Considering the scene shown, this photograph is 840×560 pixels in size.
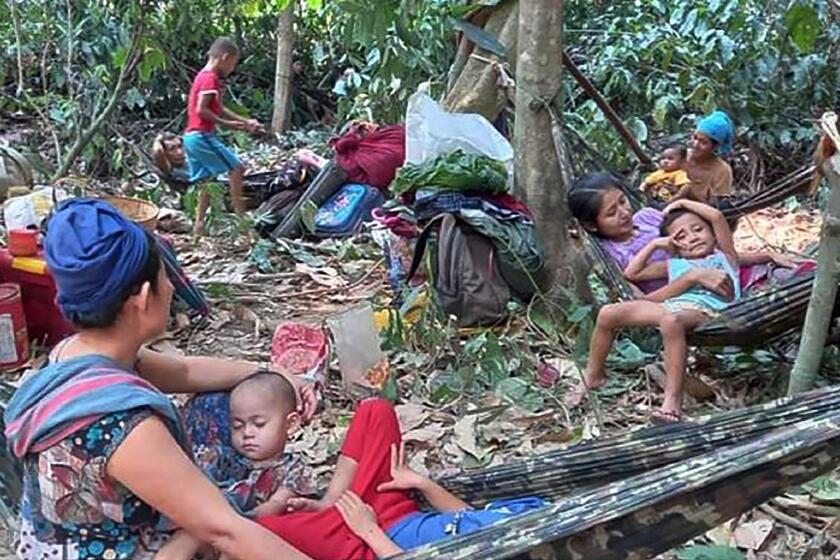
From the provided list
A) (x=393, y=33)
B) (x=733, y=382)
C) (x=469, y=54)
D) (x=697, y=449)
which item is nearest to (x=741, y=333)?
(x=733, y=382)

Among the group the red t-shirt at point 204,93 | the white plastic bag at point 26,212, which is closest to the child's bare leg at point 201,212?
the red t-shirt at point 204,93

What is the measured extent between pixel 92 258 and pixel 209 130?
363 centimetres

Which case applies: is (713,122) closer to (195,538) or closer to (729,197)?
(729,197)

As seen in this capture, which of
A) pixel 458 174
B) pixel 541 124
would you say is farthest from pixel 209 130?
pixel 541 124

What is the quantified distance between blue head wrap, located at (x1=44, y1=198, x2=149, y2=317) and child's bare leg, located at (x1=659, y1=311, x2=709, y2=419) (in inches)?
62.6

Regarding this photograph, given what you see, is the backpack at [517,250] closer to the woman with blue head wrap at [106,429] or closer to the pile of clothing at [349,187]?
the pile of clothing at [349,187]

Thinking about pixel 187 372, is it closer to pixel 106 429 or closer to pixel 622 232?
pixel 106 429

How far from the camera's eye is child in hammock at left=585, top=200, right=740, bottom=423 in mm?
2658

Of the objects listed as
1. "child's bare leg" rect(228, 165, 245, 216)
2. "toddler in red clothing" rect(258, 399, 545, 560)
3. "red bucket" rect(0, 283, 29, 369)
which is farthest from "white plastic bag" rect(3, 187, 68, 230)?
"toddler in red clothing" rect(258, 399, 545, 560)

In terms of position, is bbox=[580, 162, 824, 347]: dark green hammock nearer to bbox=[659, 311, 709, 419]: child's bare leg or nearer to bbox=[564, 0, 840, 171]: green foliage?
bbox=[659, 311, 709, 419]: child's bare leg

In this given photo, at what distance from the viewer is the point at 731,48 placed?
18.1 feet

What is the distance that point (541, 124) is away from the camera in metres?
3.31

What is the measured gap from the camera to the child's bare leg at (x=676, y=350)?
8.65 feet

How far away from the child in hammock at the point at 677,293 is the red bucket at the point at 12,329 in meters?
1.63
